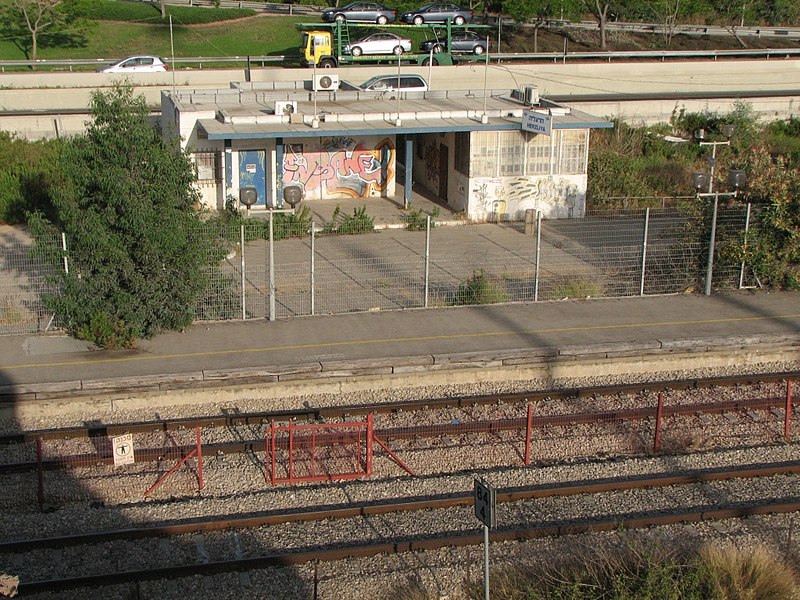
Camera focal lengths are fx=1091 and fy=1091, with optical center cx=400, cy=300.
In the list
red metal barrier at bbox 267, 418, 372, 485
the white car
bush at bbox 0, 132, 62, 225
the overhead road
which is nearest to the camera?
red metal barrier at bbox 267, 418, 372, 485

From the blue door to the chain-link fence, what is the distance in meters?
3.56

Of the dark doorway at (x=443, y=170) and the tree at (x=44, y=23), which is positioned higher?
the tree at (x=44, y=23)

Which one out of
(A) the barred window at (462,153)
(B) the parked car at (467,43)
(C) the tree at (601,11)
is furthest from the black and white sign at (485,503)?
(C) the tree at (601,11)

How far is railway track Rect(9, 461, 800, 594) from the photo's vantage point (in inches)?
459

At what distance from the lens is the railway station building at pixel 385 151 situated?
2833 centimetres

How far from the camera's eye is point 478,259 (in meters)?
A: 24.1

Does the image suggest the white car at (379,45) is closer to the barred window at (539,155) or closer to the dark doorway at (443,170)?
the dark doorway at (443,170)

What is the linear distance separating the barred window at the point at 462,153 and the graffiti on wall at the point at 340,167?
214cm

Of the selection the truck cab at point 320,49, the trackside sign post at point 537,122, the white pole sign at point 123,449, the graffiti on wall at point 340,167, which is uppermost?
the truck cab at point 320,49

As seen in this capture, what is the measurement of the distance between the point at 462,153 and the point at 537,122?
2416 mm

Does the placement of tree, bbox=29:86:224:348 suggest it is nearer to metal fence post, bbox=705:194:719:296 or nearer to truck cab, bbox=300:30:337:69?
metal fence post, bbox=705:194:719:296

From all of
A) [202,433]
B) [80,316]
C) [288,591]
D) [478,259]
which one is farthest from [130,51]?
[288,591]

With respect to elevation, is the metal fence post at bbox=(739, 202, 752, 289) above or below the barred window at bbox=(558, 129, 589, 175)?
below

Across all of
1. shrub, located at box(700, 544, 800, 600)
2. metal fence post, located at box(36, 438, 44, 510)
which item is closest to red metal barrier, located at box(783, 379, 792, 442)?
shrub, located at box(700, 544, 800, 600)
